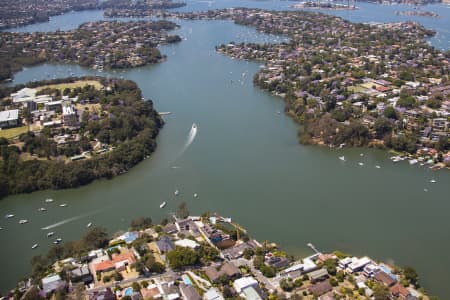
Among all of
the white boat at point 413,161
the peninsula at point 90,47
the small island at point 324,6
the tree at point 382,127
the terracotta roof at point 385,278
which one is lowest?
the terracotta roof at point 385,278

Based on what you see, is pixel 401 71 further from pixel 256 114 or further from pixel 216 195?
pixel 216 195

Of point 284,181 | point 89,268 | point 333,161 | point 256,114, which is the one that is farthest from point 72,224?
point 256,114

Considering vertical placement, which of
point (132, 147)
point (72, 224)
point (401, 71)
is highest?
point (401, 71)

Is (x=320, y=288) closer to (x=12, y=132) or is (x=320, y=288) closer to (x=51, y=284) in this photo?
(x=51, y=284)

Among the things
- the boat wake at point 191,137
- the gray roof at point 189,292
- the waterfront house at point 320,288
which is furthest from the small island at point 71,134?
the waterfront house at point 320,288

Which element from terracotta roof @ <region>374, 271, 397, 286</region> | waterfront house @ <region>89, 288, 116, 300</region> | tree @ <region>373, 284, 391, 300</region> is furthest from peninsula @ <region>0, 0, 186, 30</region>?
tree @ <region>373, 284, 391, 300</region>

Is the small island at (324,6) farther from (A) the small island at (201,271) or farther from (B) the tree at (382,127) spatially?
(A) the small island at (201,271)
